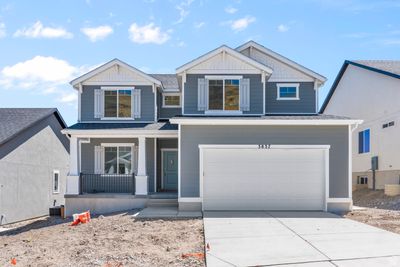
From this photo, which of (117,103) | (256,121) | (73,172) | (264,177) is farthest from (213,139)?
(73,172)

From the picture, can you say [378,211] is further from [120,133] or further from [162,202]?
[120,133]

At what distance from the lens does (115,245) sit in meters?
8.85

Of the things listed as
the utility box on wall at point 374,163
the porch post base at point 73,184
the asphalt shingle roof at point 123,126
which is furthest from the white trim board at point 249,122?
the utility box on wall at point 374,163

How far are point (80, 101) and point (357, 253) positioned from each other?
13.6 metres

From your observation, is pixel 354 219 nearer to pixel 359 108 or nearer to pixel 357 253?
pixel 357 253

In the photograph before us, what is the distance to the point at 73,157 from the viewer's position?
16094mm

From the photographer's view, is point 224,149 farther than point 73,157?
No

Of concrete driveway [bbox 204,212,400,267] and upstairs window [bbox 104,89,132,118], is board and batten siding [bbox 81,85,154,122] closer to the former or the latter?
upstairs window [bbox 104,89,132,118]

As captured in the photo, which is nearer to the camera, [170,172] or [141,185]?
[141,185]

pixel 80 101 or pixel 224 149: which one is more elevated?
pixel 80 101

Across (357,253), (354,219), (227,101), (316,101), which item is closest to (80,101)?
(227,101)

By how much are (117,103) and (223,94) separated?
15.7ft

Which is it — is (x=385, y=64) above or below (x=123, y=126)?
above

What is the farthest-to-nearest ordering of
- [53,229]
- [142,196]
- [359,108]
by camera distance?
[359,108], [142,196], [53,229]
